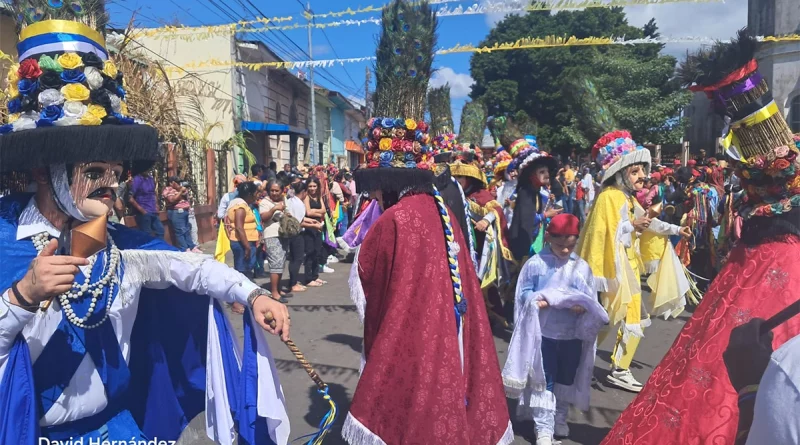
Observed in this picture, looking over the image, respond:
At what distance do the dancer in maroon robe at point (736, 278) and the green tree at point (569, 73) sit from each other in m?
22.6

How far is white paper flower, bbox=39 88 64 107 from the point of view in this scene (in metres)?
1.97

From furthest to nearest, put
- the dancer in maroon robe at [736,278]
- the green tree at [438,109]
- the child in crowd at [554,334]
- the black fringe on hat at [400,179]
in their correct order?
the green tree at [438,109], the child in crowd at [554,334], the black fringe on hat at [400,179], the dancer in maroon robe at [736,278]

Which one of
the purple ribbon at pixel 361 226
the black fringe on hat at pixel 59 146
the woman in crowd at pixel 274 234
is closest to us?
the black fringe on hat at pixel 59 146

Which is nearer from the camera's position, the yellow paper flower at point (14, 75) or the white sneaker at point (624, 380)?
the yellow paper flower at point (14, 75)

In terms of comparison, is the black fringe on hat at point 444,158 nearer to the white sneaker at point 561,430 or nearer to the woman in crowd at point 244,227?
the woman in crowd at point 244,227

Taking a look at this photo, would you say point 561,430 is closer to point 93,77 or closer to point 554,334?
point 554,334

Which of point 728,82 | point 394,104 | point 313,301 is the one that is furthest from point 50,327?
point 313,301

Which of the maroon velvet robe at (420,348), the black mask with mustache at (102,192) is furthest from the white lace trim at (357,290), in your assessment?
the black mask with mustache at (102,192)

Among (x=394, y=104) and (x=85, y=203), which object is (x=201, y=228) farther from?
(x=85, y=203)

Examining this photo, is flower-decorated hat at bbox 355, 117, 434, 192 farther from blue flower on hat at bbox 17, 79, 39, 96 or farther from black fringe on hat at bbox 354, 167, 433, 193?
blue flower on hat at bbox 17, 79, 39, 96

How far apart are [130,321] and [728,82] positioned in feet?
9.39

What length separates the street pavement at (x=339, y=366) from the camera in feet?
13.4

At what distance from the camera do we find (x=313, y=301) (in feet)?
26.6

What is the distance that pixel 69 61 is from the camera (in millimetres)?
1994
